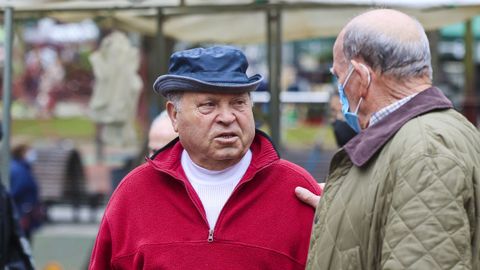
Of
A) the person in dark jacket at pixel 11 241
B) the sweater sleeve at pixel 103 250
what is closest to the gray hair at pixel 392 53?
the sweater sleeve at pixel 103 250

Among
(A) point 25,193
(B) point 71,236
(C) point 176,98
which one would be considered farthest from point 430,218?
(B) point 71,236

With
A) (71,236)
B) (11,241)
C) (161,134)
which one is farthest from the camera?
(71,236)

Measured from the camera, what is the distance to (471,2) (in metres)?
6.32

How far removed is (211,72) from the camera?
321 cm

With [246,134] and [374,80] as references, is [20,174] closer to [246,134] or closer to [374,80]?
[246,134]

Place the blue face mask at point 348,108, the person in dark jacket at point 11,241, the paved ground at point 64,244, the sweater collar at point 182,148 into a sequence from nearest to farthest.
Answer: the blue face mask at point 348,108
the sweater collar at point 182,148
the person in dark jacket at point 11,241
the paved ground at point 64,244

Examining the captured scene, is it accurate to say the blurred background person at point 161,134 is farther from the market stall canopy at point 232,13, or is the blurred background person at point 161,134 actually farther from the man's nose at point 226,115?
the market stall canopy at point 232,13

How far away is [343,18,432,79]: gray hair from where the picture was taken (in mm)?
2662

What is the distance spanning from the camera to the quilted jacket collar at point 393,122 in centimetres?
265

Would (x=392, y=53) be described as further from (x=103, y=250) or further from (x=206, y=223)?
(x=103, y=250)

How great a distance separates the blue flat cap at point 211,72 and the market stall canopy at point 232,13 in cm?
314

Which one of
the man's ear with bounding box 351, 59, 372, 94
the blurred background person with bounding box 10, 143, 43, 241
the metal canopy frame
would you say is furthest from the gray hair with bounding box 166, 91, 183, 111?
the blurred background person with bounding box 10, 143, 43, 241

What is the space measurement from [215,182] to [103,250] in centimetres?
46

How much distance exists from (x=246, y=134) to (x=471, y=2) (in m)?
3.52
